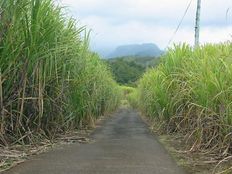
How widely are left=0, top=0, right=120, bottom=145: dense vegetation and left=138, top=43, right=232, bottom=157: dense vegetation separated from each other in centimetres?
205

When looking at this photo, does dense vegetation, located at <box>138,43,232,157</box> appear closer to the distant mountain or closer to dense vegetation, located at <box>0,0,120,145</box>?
dense vegetation, located at <box>0,0,120,145</box>

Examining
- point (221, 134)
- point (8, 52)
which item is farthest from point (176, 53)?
point (8, 52)

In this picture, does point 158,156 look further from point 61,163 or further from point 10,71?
point 10,71

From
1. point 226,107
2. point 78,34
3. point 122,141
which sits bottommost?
point 122,141

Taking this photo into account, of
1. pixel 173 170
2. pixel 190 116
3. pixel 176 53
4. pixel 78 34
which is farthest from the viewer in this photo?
pixel 176 53

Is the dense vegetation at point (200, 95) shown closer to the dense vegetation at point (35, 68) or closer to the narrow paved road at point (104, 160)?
the narrow paved road at point (104, 160)

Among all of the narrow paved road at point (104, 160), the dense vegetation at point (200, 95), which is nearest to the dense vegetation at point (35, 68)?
the narrow paved road at point (104, 160)

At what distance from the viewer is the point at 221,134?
615 centimetres

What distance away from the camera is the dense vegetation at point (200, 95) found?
6.15 metres

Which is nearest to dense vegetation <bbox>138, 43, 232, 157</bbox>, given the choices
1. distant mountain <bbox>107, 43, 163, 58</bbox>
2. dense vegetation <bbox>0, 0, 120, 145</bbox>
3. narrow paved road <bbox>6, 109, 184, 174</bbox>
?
narrow paved road <bbox>6, 109, 184, 174</bbox>

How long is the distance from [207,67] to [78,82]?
9.29ft

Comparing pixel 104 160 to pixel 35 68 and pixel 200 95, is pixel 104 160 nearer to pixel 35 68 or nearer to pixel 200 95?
Result: pixel 35 68

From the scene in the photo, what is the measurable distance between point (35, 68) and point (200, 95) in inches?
98.1

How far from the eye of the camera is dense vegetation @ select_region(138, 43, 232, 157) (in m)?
6.15
